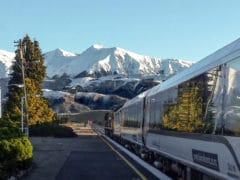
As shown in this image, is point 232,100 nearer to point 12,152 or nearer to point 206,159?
point 206,159

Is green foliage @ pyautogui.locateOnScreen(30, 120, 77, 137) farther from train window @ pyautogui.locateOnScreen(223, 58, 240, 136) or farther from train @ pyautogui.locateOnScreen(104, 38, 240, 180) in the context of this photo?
train window @ pyautogui.locateOnScreen(223, 58, 240, 136)

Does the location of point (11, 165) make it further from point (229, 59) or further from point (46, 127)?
point (46, 127)

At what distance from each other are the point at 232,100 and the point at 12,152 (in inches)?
338

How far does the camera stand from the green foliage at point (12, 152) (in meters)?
16.0

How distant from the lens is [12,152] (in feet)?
54.8

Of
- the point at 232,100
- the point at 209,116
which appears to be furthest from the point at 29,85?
the point at 232,100

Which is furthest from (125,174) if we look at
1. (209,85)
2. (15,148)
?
(209,85)

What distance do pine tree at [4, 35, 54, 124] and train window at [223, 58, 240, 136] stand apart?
44.4 meters

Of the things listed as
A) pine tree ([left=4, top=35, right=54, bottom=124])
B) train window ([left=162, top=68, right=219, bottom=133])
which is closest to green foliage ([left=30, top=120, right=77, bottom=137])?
pine tree ([left=4, top=35, right=54, bottom=124])

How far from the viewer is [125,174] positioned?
63.1 feet

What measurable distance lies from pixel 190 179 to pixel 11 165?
17.3 ft

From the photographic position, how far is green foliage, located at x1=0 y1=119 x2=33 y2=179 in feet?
52.5

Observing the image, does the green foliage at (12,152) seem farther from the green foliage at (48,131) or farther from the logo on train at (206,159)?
the green foliage at (48,131)

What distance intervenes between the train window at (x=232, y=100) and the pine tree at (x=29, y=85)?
4441 cm
